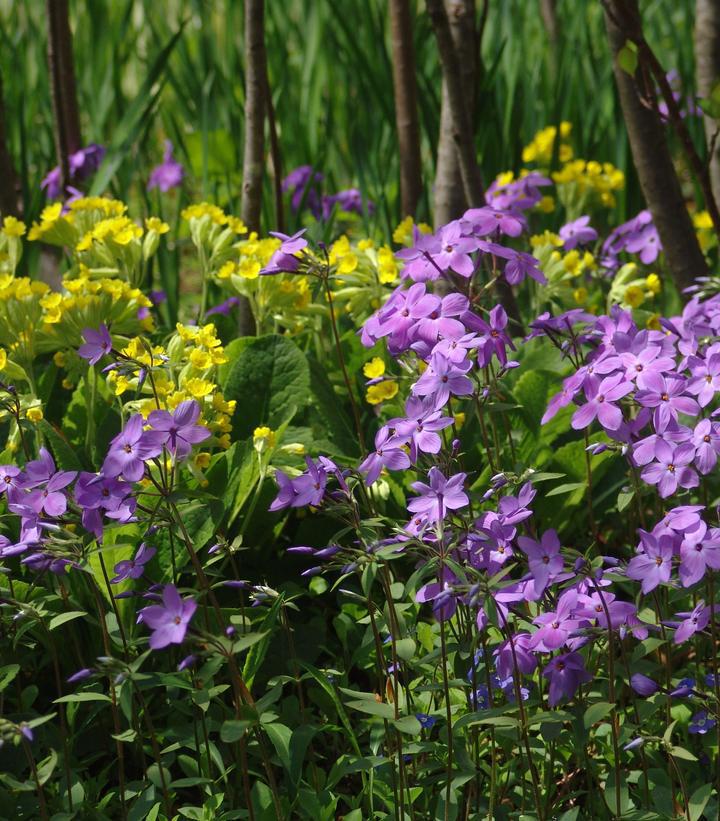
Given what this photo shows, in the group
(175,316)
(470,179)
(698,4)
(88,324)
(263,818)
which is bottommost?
(263,818)

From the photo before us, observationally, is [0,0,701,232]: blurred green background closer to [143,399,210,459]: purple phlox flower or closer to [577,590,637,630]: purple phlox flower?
[143,399,210,459]: purple phlox flower

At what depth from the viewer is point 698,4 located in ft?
8.74

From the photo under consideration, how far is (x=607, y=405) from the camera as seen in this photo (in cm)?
135

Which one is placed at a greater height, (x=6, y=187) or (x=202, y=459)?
(x=6, y=187)

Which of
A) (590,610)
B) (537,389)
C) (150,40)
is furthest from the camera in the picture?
(150,40)

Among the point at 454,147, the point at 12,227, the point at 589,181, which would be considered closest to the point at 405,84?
the point at 454,147

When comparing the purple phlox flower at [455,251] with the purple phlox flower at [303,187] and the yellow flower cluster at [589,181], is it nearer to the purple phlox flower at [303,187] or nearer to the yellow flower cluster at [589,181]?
the yellow flower cluster at [589,181]

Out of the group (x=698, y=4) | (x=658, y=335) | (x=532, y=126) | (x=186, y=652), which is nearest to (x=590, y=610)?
(x=658, y=335)

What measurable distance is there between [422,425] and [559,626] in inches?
11.9

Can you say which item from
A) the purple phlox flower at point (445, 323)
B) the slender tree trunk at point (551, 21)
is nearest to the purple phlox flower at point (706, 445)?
the purple phlox flower at point (445, 323)

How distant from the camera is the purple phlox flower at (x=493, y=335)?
1422mm

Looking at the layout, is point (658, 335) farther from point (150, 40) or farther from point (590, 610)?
point (150, 40)

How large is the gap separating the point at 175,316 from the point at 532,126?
5.00 ft

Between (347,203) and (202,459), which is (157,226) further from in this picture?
(347,203)
